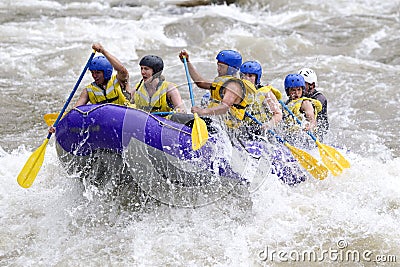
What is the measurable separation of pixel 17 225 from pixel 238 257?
2039mm

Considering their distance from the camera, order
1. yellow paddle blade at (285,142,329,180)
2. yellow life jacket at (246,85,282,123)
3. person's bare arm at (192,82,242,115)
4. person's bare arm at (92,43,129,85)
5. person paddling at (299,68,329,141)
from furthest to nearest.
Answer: person paddling at (299,68,329,141), yellow paddle blade at (285,142,329,180), yellow life jacket at (246,85,282,123), person's bare arm at (92,43,129,85), person's bare arm at (192,82,242,115)

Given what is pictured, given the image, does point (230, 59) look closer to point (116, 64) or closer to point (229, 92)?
point (229, 92)

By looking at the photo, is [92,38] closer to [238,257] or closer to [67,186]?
[67,186]

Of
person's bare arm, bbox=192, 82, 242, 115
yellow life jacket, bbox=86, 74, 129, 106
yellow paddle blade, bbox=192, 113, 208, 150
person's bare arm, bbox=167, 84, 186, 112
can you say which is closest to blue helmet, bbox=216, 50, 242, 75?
person's bare arm, bbox=192, 82, 242, 115

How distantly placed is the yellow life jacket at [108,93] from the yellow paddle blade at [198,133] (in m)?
1.16

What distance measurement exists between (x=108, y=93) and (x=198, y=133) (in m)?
1.39

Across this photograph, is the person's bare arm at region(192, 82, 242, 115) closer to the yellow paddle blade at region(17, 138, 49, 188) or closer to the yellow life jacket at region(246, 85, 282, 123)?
the yellow life jacket at region(246, 85, 282, 123)

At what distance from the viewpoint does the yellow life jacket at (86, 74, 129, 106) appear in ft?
17.9

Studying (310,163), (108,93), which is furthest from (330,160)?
(108,93)

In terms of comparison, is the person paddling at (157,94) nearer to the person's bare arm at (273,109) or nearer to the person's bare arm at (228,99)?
the person's bare arm at (228,99)

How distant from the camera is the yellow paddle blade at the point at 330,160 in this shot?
18.5 ft

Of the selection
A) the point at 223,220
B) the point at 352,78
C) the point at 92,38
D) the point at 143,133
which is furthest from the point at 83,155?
the point at 92,38

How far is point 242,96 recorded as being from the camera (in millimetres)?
5055

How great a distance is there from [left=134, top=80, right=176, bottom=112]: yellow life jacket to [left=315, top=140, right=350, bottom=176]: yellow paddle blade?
1663mm
